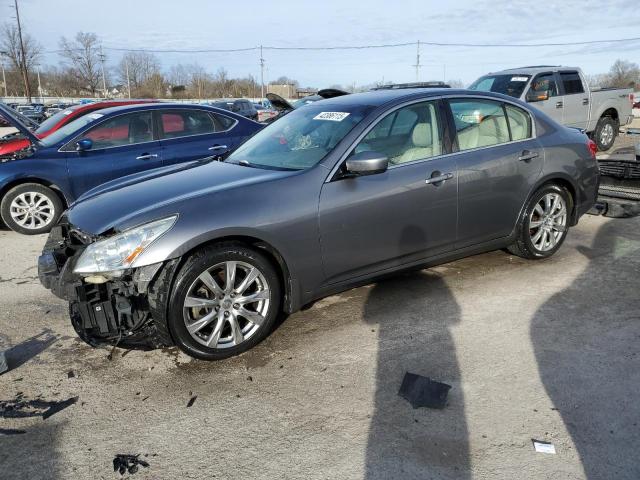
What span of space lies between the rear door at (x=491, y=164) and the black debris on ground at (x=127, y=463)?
2.98 m

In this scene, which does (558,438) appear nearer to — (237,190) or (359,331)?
(359,331)

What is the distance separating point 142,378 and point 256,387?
746 millimetres

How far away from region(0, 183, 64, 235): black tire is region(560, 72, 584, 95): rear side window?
10.6m

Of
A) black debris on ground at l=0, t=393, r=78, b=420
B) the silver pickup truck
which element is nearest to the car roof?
the silver pickup truck

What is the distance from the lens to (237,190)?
3477 mm

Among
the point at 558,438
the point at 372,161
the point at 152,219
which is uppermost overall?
the point at 372,161

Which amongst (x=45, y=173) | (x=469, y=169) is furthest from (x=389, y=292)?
Answer: (x=45, y=173)

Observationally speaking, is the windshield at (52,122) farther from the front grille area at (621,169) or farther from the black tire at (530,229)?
the front grille area at (621,169)

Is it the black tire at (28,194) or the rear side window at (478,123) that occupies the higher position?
the rear side window at (478,123)

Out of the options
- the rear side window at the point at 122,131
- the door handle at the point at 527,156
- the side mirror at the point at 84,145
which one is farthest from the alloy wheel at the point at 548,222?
the side mirror at the point at 84,145

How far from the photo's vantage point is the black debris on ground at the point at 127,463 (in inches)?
96.5

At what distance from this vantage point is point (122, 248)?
3.18 metres

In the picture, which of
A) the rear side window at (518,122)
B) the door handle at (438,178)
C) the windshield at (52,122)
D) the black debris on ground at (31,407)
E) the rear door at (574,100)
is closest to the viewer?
the black debris on ground at (31,407)

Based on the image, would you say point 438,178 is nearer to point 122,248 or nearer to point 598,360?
point 598,360
